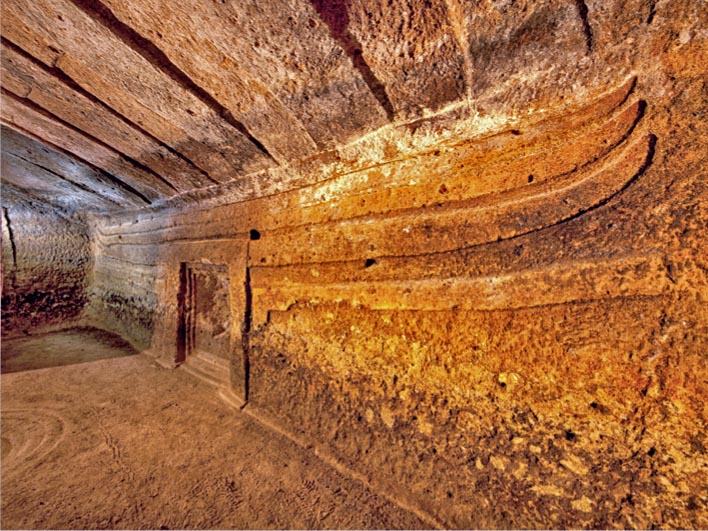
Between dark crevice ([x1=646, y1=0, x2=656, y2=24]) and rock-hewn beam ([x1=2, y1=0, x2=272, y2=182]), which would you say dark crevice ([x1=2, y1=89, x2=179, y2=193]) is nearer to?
rock-hewn beam ([x1=2, y1=0, x2=272, y2=182])

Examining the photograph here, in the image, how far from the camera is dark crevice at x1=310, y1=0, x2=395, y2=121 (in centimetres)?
106

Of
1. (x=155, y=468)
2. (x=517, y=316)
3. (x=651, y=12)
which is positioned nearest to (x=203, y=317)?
(x=155, y=468)

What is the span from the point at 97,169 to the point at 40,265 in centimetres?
333

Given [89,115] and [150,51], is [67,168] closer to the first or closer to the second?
[89,115]

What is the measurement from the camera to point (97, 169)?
2986 millimetres

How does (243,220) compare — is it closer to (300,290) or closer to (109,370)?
(300,290)

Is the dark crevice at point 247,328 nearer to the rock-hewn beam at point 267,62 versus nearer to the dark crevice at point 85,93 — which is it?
the dark crevice at point 85,93

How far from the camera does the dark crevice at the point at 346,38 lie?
1064 mm

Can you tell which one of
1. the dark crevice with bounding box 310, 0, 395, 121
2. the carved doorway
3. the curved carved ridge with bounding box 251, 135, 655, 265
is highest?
the dark crevice with bounding box 310, 0, 395, 121

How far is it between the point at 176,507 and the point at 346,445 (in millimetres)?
941

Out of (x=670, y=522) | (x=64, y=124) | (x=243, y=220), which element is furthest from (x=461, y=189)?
(x=64, y=124)

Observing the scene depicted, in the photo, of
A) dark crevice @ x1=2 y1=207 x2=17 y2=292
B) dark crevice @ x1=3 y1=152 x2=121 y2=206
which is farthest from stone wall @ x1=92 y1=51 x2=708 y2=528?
dark crevice @ x1=2 y1=207 x2=17 y2=292

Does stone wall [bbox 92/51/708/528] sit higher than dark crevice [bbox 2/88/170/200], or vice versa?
dark crevice [bbox 2/88/170/200]

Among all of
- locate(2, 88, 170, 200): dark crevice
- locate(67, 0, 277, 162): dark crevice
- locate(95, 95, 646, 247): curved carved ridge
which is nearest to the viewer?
locate(95, 95, 646, 247): curved carved ridge
